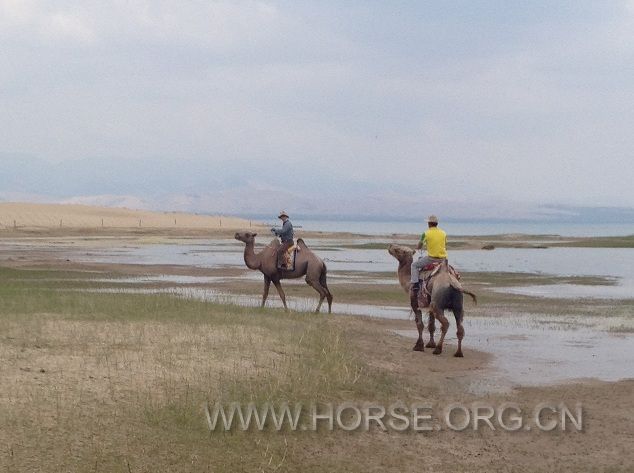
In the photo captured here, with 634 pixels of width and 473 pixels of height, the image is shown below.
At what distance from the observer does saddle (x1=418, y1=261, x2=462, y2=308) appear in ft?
50.5

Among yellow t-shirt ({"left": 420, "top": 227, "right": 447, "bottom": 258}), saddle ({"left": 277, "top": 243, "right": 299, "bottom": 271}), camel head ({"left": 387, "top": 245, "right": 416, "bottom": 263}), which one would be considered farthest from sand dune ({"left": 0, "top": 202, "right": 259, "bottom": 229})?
yellow t-shirt ({"left": 420, "top": 227, "right": 447, "bottom": 258})

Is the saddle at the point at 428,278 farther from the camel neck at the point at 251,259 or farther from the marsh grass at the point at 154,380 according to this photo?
the camel neck at the point at 251,259

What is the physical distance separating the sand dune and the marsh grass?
70140mm

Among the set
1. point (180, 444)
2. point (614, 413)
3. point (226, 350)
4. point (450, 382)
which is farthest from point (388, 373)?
point (180, 444)

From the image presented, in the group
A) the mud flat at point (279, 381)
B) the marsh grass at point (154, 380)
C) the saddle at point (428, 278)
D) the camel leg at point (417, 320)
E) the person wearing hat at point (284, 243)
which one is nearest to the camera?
the marsh grass at point (154, 380)

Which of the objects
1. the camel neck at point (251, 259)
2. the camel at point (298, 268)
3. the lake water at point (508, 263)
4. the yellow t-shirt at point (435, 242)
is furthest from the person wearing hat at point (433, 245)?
the lake water at point (508, 263)

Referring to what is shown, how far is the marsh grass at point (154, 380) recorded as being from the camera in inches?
320

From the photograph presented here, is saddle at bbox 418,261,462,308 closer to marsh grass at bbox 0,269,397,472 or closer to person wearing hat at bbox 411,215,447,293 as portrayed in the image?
person wearing hat at bbox 411,215,447,293

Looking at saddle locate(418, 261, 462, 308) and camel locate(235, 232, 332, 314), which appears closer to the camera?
saddle locate(418, 261, 462, 308)

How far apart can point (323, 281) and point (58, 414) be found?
11.6 meters

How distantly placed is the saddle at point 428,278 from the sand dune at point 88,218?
71223 mm

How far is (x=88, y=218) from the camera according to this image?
10231 centimetres

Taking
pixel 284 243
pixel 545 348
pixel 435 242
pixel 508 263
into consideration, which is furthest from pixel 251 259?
pixel 508 263

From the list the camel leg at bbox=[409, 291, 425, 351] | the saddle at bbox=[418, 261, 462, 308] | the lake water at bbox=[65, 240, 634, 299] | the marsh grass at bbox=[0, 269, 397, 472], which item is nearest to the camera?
the marsh grass at bbox=[0, 269, 397, 472]
